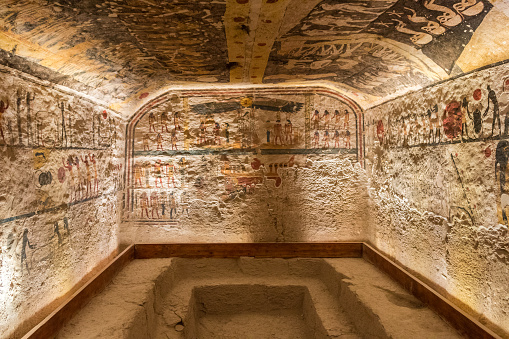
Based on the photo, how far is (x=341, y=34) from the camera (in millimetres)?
2576

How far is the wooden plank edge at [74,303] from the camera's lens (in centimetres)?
234

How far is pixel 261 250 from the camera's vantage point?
4.48 m

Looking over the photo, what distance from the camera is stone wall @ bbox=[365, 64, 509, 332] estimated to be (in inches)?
89.0

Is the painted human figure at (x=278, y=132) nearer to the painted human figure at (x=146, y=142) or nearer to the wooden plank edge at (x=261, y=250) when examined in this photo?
the wooden plank edge at (x=261, y=250)

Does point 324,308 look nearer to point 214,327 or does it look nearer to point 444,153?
Answer: point 214,327

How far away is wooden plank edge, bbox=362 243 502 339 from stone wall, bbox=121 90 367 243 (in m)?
0.84

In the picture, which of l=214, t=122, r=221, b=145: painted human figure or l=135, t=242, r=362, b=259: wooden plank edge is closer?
l=135, t=242, r=362, b=259: wooden plank edge

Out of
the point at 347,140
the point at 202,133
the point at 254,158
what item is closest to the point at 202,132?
the point at 202,133

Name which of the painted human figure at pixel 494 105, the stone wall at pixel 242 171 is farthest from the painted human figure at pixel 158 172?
the painted human figure at pixel 494 105

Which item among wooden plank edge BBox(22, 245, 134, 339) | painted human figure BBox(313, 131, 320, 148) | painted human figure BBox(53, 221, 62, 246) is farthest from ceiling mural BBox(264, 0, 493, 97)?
wooden plank edge BBox(22, 245, 134, 339)

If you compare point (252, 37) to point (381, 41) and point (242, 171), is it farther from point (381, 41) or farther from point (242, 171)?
point (242, 171)

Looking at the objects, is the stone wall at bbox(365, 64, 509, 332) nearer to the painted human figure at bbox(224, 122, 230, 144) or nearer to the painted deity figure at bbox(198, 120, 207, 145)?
the painted human figure at bbox(224, 122, 230, 144)

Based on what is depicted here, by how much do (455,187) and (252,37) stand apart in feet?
7.19

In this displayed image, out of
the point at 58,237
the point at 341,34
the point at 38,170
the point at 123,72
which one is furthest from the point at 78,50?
the point at 341,34
